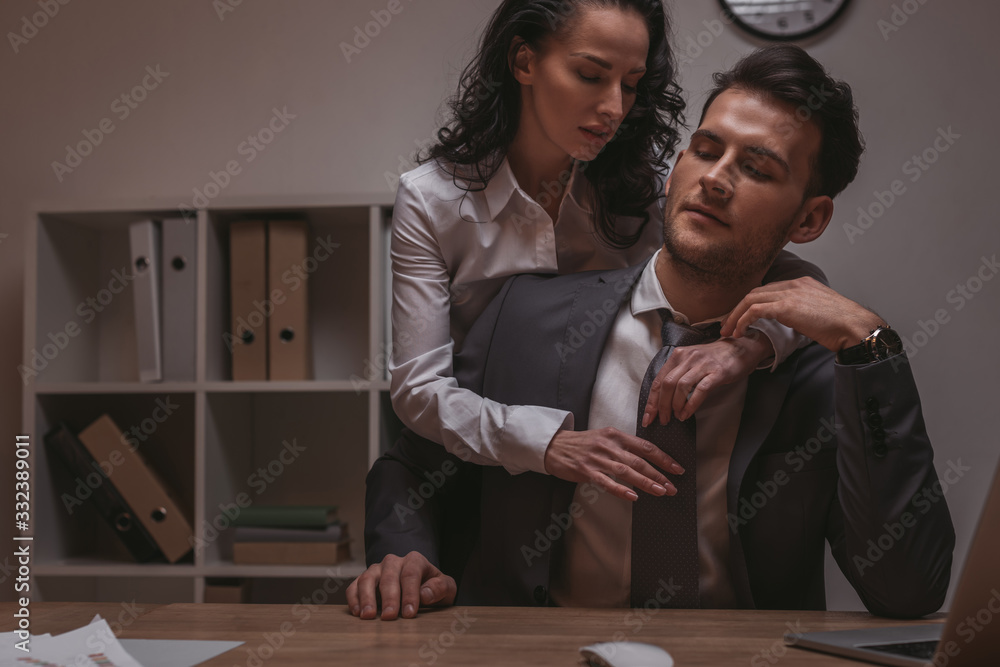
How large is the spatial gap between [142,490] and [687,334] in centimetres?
156

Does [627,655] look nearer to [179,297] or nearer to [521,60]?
[521,60]

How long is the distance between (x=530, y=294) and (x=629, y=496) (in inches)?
18.8

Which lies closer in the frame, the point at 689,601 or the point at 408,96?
the point at 689,601

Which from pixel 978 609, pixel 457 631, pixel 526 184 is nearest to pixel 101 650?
pixel 457 631

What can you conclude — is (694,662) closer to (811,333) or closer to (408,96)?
(811,333)

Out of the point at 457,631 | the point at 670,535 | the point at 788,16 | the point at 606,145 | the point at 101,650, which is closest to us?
the point at 101,650

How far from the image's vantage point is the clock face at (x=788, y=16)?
90.6 inches

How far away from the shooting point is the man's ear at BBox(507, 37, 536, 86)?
5.44ft

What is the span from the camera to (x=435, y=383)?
4.70 feet

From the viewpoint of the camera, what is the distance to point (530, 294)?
1.51 m

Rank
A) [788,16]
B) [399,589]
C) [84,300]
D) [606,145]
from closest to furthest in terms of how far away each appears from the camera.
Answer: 1. [399,589]
2. [606,145]
3. [788,16]
4. [84,300]

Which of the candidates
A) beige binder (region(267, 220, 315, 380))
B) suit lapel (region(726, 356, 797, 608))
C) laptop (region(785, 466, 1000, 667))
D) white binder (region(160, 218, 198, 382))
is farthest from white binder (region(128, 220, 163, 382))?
laptop (region(785, 466, 1000, 667))

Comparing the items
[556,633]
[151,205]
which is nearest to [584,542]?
[556,633]

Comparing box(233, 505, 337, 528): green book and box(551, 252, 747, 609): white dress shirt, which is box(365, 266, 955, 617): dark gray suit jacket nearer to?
box(551, 252, 747, 609): white dress shirt
